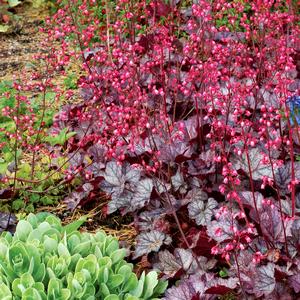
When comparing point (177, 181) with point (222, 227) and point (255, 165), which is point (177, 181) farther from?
point (222, 227)

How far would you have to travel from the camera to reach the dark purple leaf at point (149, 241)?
3174mm

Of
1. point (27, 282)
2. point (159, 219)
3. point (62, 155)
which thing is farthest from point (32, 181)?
point (27, 282)

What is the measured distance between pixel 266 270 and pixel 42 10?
485cm

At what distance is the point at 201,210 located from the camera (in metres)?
3.27

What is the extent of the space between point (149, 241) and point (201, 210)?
300mm

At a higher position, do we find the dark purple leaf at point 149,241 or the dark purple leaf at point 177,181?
the dark purple leaf at point 177,181

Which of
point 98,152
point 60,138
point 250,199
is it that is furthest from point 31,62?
point 250,199

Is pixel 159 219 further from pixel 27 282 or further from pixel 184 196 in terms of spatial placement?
pixel 27 282

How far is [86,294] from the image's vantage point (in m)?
2.71

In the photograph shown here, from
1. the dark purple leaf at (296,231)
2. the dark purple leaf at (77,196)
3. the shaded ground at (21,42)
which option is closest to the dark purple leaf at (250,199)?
the dark purple leaf at (296,231)

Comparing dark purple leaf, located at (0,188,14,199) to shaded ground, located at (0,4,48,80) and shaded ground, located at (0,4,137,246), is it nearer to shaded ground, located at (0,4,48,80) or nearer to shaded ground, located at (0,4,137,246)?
shaded ground, located at (0,4,137,246)

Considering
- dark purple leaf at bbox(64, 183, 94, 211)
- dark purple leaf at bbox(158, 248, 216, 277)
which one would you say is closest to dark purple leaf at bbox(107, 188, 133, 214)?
dark purple leaf at bbox(64, 183, 94, 211)

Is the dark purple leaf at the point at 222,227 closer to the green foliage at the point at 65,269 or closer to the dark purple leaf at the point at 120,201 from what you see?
the green foliage at the point at 65,269

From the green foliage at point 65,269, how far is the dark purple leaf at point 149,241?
0.54 ft
